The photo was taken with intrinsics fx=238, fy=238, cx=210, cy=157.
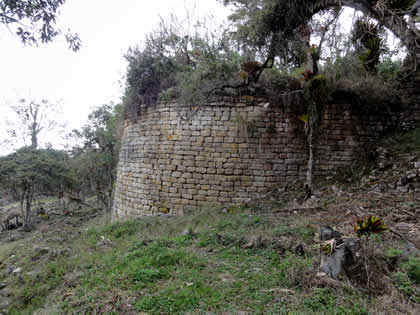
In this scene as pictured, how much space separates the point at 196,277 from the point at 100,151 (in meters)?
10.5

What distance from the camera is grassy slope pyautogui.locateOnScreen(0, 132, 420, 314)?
244 cm

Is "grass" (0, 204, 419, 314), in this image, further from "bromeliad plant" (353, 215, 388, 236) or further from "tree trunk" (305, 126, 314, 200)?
"tree trunk" (305, 126, 314, 200)

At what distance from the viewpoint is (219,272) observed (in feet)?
10.6

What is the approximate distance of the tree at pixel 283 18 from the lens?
16.6 feet

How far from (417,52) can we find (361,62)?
5.59ft

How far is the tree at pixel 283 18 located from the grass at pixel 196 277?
15.1ft

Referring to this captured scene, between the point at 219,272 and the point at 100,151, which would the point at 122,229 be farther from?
the point at 100,151

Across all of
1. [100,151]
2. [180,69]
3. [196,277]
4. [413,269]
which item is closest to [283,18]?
[180,69]

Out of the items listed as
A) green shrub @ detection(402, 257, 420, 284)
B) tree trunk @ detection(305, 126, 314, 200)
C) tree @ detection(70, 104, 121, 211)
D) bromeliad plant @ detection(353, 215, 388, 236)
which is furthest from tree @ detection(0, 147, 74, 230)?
green shrub @ detection(402, 257, 420, 284)

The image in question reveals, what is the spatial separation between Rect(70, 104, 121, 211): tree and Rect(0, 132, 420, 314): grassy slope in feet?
22.4

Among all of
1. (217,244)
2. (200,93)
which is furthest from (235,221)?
(200,93)

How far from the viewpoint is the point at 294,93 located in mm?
6555

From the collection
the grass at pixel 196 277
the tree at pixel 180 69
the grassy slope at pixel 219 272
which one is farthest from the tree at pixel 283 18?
the grass at pixel 196 277

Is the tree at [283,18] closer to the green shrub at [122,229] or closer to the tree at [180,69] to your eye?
the tree at [180,69]
